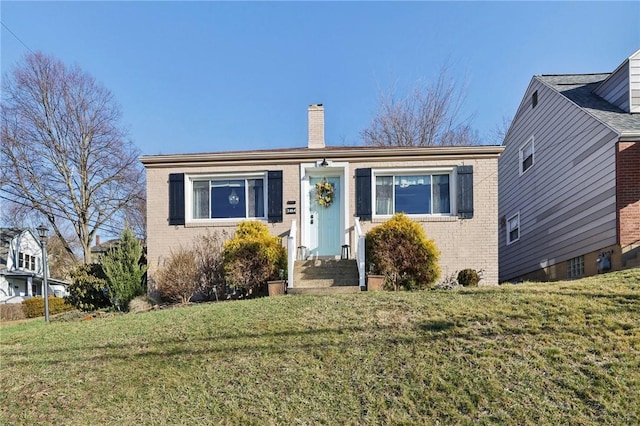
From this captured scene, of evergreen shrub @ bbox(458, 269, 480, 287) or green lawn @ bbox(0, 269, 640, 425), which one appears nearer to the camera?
green lawn @ bbox(0, 269, 640, 425)

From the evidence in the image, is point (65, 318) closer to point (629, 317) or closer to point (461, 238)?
point (461, 238)

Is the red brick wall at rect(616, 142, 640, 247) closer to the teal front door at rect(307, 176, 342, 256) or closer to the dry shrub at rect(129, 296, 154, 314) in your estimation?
the teal front door at rect(307, 176, 342, 256)

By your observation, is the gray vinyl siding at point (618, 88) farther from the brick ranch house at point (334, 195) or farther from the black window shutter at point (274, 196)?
the black window shutter at point (274, 196)

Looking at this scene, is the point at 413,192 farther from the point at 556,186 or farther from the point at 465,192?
the point at 556,186

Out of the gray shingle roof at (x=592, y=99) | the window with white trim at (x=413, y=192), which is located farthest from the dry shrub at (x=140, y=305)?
the gray shingle roof at (x=592, y=99)

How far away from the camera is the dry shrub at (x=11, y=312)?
771 inches

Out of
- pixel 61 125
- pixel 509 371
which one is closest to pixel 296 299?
pixel 509 371

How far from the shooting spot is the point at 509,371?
18.1 feet

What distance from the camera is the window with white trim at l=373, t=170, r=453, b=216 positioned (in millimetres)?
12102

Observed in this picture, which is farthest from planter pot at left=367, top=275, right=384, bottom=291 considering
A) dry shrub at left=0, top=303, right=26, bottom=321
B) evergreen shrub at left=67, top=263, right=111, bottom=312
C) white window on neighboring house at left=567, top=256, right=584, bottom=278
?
dry shrub at left=0, top=303, right=26, bottom=321

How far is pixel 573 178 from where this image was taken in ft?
41.3

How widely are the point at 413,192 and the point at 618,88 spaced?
584 centimetres

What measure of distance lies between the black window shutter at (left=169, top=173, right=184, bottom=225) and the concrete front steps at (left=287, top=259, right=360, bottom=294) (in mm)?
3204

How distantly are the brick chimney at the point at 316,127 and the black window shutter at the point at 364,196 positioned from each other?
183 centimetres
